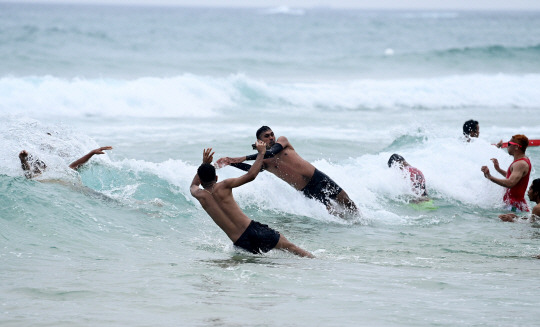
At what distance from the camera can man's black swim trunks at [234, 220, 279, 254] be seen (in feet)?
23.0

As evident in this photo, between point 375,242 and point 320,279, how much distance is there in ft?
6.91

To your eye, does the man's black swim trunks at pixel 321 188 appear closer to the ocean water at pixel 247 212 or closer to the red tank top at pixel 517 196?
the ocean water at pixel 247 212

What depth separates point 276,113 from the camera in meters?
22.0

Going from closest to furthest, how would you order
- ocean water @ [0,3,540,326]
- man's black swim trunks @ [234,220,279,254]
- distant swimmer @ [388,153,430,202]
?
ocean water @ [0,3,540,326] < man's black swim trunks @ [234,220,279,254] < distant swimmer @ [388,153,430,202]

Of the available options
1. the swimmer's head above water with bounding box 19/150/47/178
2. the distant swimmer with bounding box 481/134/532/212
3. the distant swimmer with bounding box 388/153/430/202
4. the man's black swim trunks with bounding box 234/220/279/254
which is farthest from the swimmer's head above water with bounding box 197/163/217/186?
the distant swimmer with bounding box 388/153/430/202

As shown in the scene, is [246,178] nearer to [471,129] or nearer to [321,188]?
[321,188]

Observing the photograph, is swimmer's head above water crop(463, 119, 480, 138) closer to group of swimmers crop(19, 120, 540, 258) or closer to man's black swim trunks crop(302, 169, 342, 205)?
group of swimmers crop(19, 120, 540, 258)

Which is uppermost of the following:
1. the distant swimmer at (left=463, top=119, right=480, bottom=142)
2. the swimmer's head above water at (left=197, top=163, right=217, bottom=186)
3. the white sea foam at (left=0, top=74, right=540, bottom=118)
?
the white sea foam at (left=0, top=74, right=540, bottom=118)

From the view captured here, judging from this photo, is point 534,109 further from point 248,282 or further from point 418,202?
point 248,282

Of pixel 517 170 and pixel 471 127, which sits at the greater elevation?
pixel 471 127

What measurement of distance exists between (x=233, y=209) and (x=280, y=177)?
8.02ft

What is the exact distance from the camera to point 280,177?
9.34m

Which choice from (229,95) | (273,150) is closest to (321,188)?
(273,150)

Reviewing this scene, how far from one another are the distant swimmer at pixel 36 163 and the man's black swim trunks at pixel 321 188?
274cm
